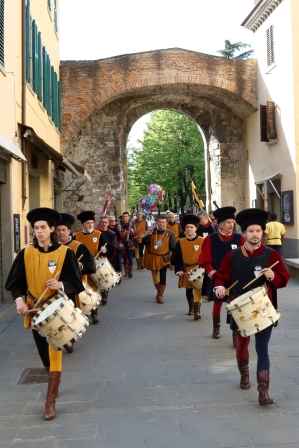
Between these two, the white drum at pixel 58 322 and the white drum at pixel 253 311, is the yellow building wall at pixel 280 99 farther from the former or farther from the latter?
the white drum at pixel 58 322

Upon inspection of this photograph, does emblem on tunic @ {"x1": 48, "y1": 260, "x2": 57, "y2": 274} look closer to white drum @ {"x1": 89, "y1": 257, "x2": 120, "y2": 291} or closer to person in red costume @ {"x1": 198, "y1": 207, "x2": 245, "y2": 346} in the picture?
person in red costume @ {"x1": 198, "y1": 207, "x2": 245, "y2": 346}

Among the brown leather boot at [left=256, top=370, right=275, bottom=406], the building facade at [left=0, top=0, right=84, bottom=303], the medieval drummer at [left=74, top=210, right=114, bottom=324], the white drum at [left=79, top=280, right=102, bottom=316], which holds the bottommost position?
the brown leather boot at [left=256, top=370, right=275, bottom=406]

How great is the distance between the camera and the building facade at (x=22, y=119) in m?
11.2

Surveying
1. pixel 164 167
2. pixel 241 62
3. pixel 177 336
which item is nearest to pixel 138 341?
pixel 177 336

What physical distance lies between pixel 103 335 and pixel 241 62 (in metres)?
16.6

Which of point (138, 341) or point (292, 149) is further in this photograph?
point (292, 149)

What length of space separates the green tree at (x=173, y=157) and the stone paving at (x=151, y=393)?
34.5 m

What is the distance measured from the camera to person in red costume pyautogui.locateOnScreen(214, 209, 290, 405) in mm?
5059

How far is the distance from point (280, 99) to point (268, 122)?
3.00 ft

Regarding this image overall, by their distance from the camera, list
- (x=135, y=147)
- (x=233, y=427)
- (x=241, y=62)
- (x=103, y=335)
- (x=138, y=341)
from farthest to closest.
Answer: (x=135, y=147) → (x=241, y=62) → (x=103, y=335) → (x=138, y=341) → (x=233, y=427)

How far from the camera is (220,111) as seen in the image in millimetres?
24859

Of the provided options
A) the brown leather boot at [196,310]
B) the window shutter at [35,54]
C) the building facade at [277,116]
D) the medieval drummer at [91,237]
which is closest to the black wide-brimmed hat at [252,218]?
the brown leather boot at [196,310]

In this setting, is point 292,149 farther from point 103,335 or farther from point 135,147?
point 135,147

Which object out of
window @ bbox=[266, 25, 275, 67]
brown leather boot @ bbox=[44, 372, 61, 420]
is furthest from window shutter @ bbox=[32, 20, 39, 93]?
brown leather boot @ bbox=[44, 372, 61, 420]
